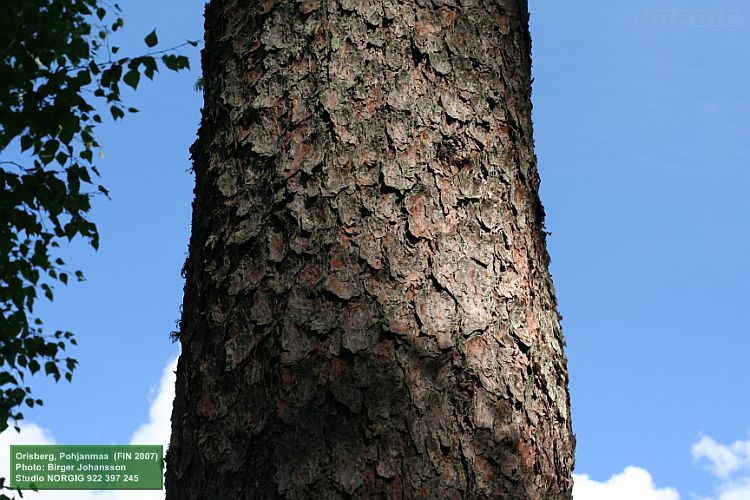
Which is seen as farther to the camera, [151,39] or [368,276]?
[151,39]

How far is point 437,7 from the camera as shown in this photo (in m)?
1.97

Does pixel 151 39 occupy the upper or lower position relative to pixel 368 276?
upper

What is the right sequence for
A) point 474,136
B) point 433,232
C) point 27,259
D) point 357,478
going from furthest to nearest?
point 27,259
point 474,136
point 433,232
point 357,478

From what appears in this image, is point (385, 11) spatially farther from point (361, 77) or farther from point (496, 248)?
point (496, 248)

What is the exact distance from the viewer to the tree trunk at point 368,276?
163 cm

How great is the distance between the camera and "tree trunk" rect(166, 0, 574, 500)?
1.63m

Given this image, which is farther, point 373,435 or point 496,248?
point 496,248

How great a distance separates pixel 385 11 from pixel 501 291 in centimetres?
73

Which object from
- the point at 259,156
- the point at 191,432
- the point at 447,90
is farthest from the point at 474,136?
the point at 191,432

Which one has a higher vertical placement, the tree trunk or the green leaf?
the green leaf

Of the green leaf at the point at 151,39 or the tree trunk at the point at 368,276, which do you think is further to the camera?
the green leaf at the point at 151,39

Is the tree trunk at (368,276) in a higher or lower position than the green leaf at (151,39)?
lower

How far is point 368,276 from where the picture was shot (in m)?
1.71

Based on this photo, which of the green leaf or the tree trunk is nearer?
the tree trunk
